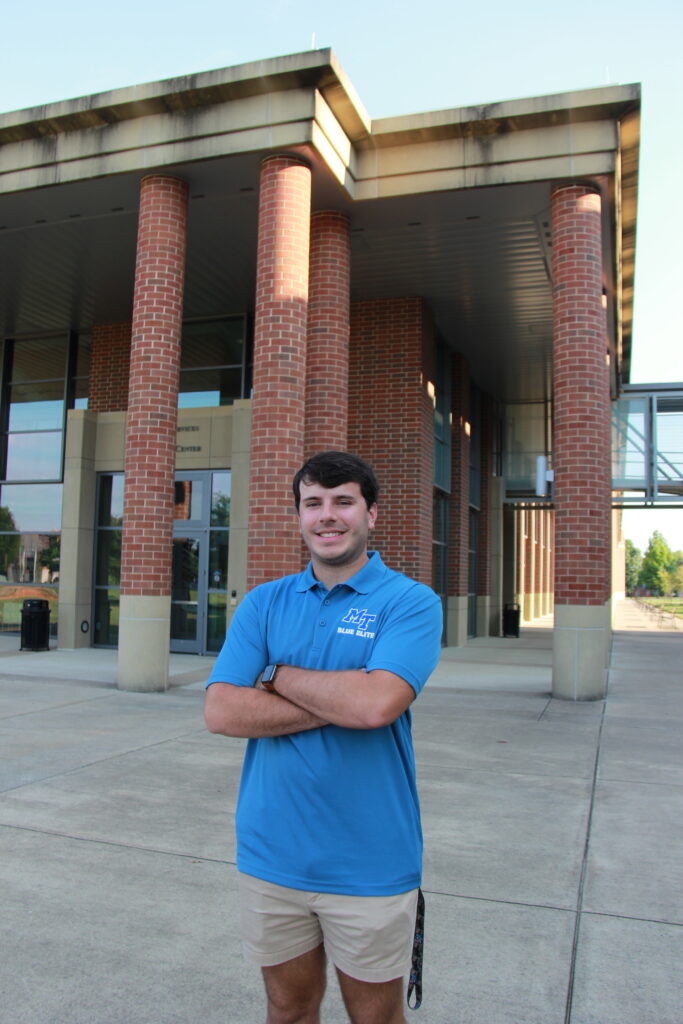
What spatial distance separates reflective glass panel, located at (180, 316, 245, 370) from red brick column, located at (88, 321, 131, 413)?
1.28 m

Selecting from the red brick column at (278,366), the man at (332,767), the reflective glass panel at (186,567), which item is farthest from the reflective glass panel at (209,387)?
the man at (332,767)

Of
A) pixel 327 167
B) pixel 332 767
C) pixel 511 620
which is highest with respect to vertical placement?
pixel 327 167

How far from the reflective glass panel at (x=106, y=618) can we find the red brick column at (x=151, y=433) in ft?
17.4

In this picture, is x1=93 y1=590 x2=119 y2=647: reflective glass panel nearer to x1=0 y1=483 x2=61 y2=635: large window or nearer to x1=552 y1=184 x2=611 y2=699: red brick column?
x1=0 y1=483 x2=61 y2=635: large window

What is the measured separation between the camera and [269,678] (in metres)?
2.09

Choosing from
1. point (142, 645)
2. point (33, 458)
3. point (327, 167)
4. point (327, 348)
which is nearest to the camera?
point (142, 645)

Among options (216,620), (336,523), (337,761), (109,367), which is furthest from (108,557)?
(337,761)

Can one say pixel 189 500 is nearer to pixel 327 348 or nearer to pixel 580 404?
pixel 327 348

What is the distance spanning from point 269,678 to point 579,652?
849 centimetres

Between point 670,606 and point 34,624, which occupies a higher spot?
point 34,624

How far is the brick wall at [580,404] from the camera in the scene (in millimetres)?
10070

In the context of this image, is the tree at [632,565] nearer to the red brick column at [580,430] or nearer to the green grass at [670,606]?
the green grass at [670,606]

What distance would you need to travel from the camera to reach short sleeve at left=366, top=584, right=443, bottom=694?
2035 millimetres

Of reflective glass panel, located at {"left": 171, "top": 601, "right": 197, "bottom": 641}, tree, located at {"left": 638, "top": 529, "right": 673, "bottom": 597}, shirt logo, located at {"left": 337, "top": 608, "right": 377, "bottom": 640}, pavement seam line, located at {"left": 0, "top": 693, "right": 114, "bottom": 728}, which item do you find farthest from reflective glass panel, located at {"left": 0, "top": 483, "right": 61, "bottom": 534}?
tree, located at {"left": 638, "top": 529, "right": 673, "bottom": 597}
